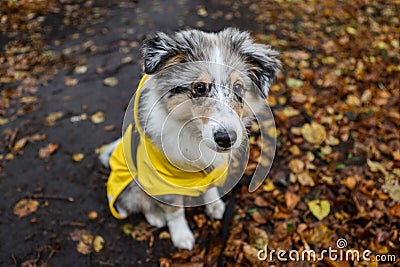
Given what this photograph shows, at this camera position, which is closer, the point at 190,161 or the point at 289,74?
the point at 190,161

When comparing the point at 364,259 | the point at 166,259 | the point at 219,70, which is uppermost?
the point at 219,70

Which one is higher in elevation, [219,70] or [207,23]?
[219,70]

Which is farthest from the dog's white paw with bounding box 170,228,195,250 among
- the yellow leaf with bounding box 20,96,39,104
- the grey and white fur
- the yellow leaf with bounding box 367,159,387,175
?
the yellow leaf with bounding box 20,96,39,104

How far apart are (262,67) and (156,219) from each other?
1.87 meters

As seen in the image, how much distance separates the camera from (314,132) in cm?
434

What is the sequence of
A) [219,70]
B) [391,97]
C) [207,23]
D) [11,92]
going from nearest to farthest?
[219,70] < [391,97] < [11,92] < [207,23]

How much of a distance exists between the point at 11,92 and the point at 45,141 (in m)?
1.39

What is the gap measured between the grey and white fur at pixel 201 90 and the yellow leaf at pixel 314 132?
61.2 inches

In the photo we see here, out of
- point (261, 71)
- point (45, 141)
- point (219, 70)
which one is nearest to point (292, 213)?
point (261, 71)

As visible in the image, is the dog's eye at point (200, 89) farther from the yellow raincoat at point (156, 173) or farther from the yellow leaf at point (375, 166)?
the yellow leaf at point (375, 166)

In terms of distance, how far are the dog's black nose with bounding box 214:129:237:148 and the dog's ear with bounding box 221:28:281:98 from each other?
737 millimetres

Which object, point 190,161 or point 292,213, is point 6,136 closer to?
point 190,161

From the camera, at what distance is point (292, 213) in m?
3.51

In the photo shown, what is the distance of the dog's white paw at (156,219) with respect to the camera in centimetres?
343
